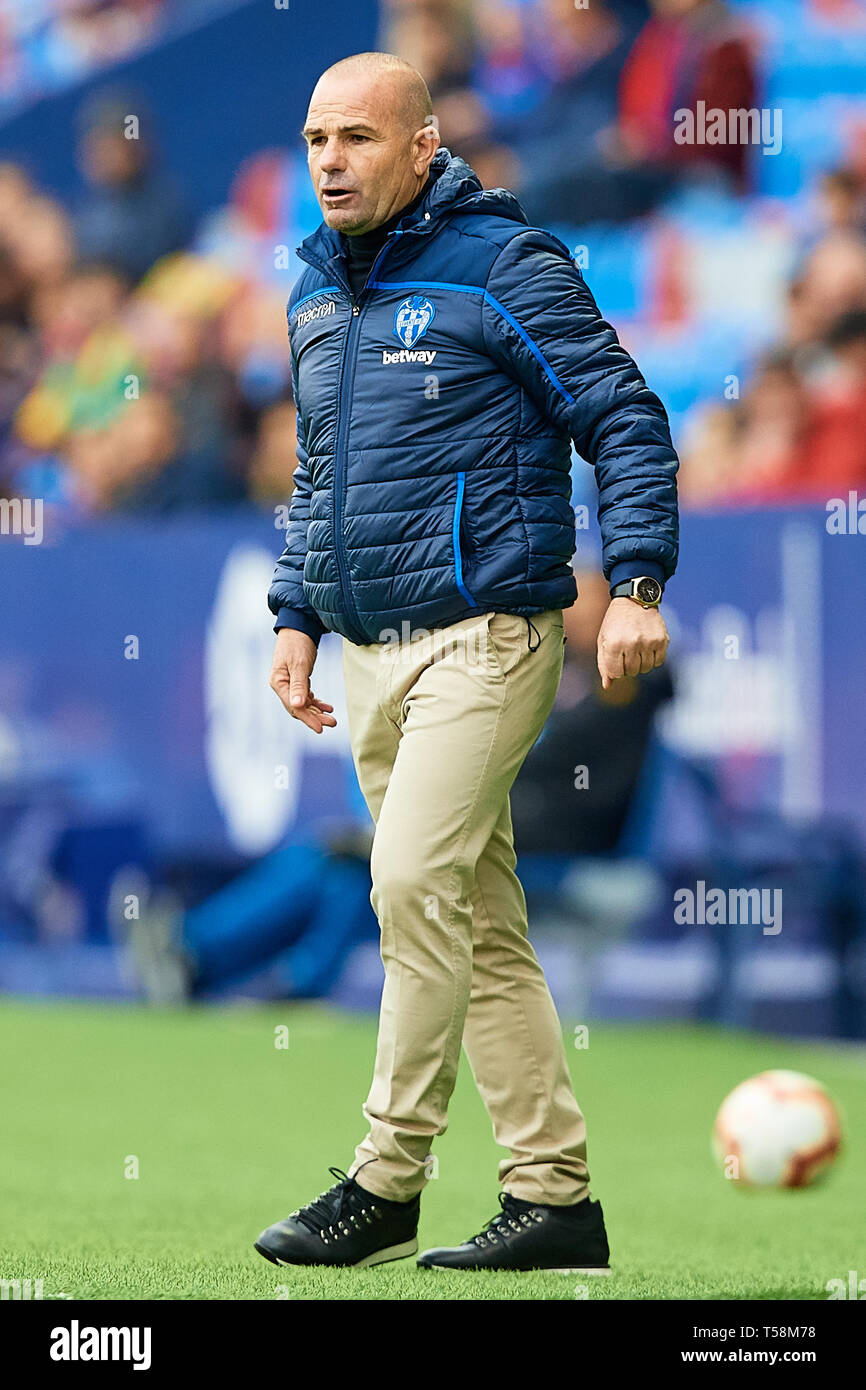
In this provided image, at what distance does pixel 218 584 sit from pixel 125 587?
1.64 ft

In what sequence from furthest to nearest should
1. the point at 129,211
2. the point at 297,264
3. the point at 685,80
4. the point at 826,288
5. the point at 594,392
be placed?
1. the point at 129,211
2. the point at 297,264
3. the point at 685,80
4. the point at 826,288
5. the point at 594,392

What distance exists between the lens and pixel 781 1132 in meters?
4.75

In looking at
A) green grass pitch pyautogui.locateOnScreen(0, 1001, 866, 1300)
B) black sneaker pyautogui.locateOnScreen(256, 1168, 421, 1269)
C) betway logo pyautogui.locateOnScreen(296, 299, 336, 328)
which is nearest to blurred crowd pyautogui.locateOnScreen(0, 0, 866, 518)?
green grass pitch pyautogui.locateOnScreen(0, 1001, 866, 1300)

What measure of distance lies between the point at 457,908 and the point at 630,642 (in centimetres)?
56

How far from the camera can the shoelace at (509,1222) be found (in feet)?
11.7

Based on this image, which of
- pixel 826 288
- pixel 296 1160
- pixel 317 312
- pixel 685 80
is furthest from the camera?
pixel 685 80

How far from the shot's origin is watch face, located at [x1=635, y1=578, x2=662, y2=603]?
10.9 ft

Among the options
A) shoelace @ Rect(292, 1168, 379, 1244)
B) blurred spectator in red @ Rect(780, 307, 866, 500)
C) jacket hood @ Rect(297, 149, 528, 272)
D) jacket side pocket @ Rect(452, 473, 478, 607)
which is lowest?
shoelace @ Rect(292, 1168, 379, 1244)

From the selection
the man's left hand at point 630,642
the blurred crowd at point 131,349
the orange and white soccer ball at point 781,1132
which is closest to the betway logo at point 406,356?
the man's left hand at point 630,642

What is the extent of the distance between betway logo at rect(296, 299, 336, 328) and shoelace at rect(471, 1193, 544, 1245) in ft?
5.16
